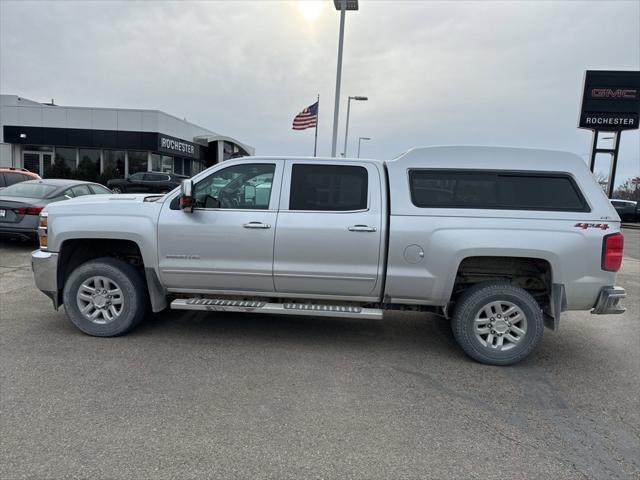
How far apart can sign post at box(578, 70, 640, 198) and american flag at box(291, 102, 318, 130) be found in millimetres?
14305

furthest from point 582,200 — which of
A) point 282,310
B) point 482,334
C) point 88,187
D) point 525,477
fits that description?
point 88,187

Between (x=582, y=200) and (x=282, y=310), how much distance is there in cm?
307

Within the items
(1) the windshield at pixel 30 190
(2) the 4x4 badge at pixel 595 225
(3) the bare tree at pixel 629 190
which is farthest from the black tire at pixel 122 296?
(3) the bare tree at pixel 629 190

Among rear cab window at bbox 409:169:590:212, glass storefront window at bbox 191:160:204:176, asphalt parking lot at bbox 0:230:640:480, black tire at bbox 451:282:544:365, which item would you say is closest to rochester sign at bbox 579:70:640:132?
asphalt parking lot at bbox 0:230:640:480

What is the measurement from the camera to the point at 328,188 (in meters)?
4.61

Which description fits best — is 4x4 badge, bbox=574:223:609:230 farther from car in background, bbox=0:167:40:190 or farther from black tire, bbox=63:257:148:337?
car in background, bbox=0:167:40:190

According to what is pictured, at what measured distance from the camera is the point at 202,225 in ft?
15.0

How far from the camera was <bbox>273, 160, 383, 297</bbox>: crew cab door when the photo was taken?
4.43 meters

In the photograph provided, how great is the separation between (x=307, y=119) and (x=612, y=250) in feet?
55.8

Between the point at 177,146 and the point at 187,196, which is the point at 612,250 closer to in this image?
the point at 187,196

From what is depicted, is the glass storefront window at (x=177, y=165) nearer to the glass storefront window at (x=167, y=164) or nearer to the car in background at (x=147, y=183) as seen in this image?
the glass storefront window at (x=167, y=164)

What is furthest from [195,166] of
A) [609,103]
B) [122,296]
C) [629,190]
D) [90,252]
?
[629,190]

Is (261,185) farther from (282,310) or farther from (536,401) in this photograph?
(536,401)

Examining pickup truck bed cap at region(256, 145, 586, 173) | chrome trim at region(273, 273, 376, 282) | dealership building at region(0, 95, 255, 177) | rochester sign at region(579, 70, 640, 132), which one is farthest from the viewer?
dealership building at region(0, 95, 255, 177)
